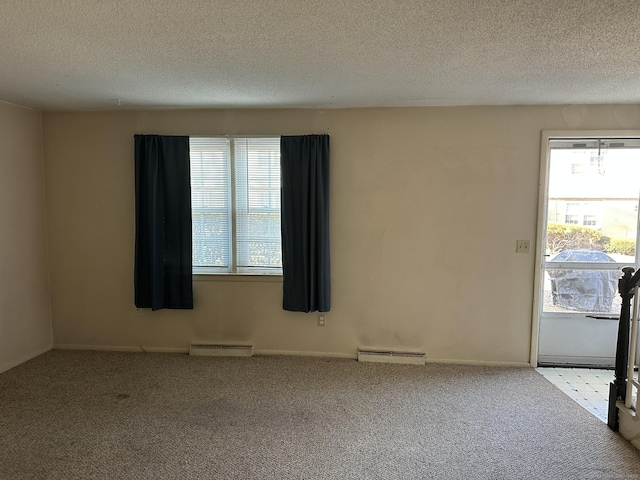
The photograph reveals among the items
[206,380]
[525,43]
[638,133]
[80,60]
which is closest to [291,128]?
[80,60]

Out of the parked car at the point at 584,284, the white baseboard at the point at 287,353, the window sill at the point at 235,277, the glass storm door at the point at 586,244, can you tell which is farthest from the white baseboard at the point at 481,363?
the window sill at the point at 235,277

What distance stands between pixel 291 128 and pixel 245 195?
2.61ft

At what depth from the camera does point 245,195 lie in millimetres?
3729

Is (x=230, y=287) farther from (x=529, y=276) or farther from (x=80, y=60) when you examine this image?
(x=529, y=276)

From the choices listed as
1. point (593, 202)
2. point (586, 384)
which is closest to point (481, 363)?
point (586, 384)

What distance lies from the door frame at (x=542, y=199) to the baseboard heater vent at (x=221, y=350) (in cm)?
276

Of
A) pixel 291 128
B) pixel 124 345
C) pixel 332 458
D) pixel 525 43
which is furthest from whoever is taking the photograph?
pixel 124 345

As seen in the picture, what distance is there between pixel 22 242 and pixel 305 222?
9.01 ft

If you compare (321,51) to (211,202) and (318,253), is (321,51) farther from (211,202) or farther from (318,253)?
(211,202)

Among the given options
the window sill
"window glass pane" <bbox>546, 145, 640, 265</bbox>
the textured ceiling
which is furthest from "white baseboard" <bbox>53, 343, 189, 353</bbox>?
"window glass pane" <bbox>546, 145, 640, 265</bbox>

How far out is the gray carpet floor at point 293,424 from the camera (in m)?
2.19

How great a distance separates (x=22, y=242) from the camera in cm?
364

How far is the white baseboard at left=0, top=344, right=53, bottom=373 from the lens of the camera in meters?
3.46

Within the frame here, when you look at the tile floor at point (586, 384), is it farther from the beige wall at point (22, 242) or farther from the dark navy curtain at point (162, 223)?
the beige wall at point (22, 242)
